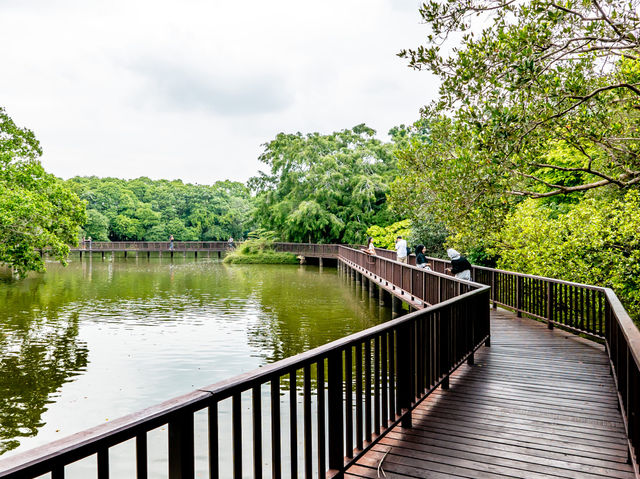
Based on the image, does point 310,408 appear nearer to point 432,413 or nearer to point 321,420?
point 321,420

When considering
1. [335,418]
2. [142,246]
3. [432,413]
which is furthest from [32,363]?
[142,246]

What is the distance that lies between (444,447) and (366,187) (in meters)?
33.7

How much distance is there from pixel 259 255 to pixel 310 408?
3867cm

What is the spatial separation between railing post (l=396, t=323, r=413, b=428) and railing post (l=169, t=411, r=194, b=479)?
7.86 ft

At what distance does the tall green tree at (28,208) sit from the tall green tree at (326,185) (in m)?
18.4

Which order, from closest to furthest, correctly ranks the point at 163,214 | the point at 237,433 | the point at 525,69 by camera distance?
the point at 237,433
the point at 525,69
the point at 163,214

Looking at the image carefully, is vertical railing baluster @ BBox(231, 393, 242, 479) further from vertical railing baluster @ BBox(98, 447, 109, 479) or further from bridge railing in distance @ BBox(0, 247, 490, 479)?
vertical railing baluster @ BBox(98, 447, 109, 479)

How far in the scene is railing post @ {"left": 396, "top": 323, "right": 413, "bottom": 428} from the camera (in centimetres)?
404

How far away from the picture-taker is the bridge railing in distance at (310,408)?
158 centimetres

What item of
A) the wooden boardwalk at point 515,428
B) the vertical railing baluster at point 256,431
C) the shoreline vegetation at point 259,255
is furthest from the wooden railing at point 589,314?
the shoreline vegetation at point 259,255

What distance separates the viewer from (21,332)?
12703 mm

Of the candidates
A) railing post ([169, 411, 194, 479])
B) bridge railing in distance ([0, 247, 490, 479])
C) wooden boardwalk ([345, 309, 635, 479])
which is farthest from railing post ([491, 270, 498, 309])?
railing post ([169, 411, 194, 479])

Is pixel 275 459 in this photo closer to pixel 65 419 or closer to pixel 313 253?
pixel 65 419

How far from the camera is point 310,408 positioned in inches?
108
